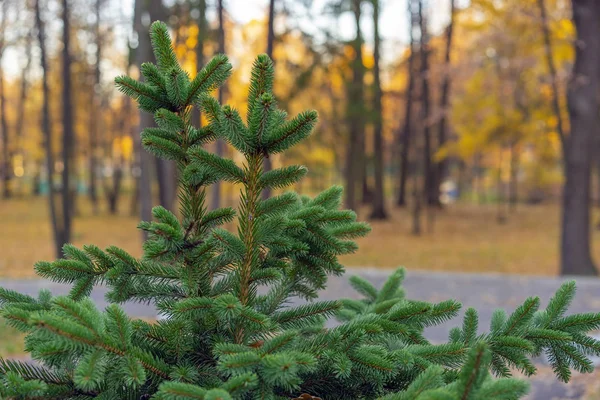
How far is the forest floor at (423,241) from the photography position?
15250 mm

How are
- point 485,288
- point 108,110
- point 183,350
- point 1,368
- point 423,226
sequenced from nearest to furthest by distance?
point 1,368
point 183,350
point 485,288
point 423,226
point 108,110

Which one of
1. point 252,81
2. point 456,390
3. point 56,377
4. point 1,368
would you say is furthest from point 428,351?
point 1,368

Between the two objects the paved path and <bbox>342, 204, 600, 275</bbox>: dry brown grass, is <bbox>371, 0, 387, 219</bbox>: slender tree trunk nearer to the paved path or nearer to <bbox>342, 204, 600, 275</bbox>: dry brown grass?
<bbox>342, 204, 600, 275</bbox>: dry brown grass

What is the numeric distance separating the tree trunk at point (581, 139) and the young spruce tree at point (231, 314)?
10607 mm

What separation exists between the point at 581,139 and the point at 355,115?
950 centimetres

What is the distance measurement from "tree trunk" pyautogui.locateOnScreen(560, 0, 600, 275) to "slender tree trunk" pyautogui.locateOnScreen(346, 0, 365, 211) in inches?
343

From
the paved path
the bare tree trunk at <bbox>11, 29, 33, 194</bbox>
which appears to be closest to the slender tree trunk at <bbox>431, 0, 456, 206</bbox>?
the paved path

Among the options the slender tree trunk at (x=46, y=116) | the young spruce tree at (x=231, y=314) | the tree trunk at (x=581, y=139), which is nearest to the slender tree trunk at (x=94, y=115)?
the slender tree trunk at (x=46, y=116)

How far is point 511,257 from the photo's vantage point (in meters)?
16.5

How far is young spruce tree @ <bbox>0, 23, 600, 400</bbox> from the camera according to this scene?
153 centimetres

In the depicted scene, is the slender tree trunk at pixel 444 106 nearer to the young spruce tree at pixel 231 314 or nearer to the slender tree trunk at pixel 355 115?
the slender tree trunk at pixel 355 115

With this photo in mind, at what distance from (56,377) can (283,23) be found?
17.1m

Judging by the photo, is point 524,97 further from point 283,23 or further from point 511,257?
point 283,23

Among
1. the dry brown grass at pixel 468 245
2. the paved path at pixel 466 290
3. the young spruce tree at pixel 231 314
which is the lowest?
the dry brown grass at pixel 468 245
